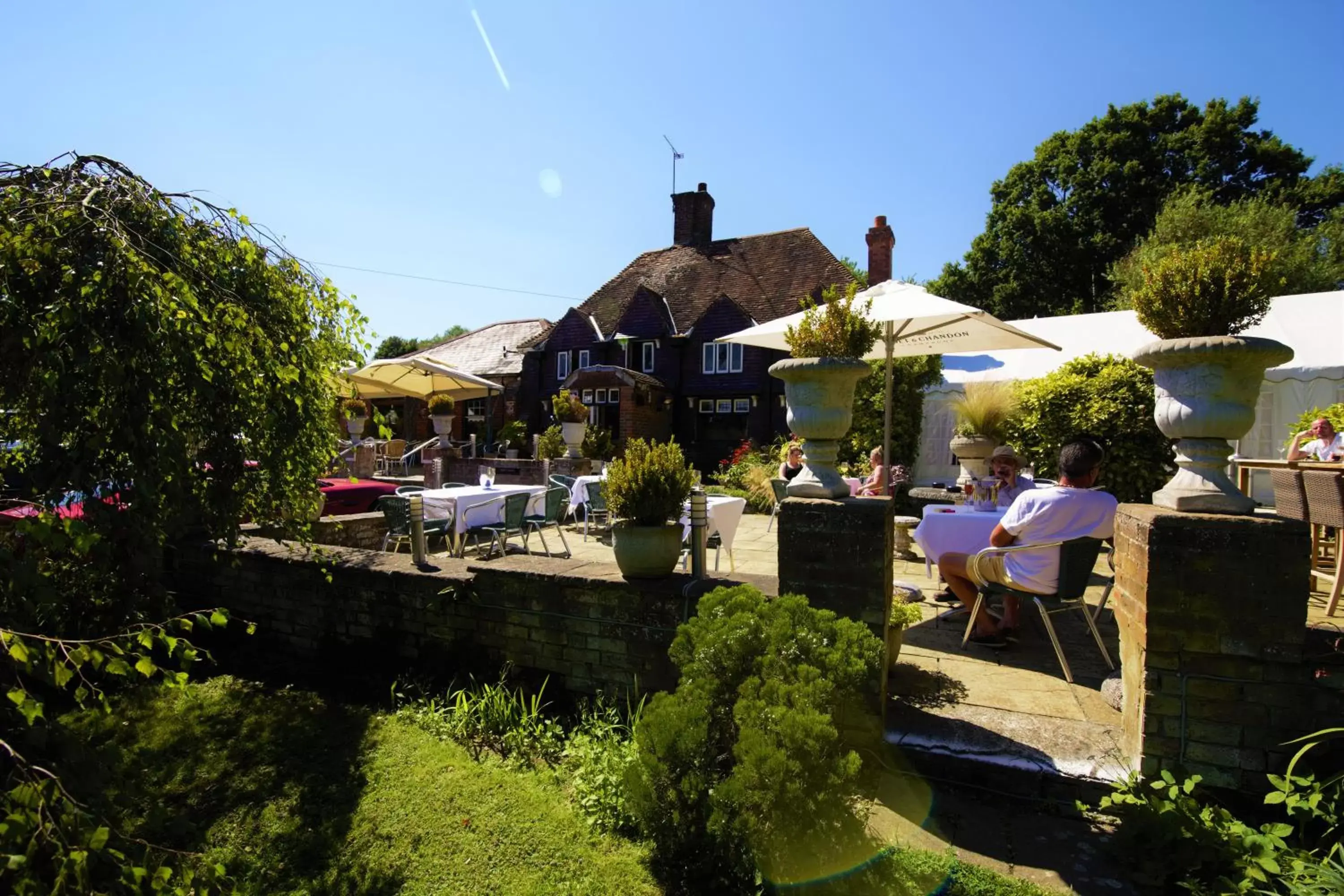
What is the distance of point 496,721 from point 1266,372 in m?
9.24

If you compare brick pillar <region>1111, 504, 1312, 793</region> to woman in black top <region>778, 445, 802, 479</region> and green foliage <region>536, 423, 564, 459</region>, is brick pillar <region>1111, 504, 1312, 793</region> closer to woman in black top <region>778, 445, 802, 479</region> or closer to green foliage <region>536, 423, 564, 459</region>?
woman in black top <region>778, 445, 802, 479</region>

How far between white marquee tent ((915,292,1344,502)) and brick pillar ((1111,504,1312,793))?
6.04m

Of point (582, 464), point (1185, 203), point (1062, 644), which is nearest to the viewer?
point (1062, 644)

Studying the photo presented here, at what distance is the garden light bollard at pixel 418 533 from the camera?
14.3 feet

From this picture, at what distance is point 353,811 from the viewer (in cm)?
294

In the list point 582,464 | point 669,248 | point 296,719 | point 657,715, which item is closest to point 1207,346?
point 657,715

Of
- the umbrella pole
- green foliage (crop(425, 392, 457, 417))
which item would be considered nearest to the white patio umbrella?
the umbrella pole

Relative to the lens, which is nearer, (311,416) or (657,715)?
(657,715)

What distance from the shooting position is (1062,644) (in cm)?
431

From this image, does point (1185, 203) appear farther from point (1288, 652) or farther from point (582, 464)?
point (1288, 652)

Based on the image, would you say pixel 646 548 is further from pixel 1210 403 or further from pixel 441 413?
pixel 441 413

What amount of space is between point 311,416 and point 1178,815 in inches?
177

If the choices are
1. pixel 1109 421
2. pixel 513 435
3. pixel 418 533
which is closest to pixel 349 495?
pixel 418 533

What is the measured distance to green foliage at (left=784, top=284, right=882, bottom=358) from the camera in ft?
11.0
